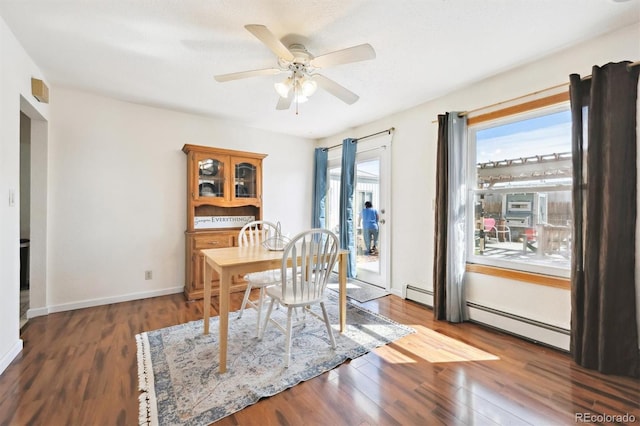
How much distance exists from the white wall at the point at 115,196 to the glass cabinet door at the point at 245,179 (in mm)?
472

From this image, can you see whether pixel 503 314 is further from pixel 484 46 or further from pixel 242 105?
pixel 242 105

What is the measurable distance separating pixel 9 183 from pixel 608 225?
4073 mm

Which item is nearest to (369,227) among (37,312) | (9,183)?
(9,183)

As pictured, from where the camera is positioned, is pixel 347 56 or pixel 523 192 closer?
pixel 347 56

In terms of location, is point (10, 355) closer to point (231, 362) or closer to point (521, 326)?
point (231, 362)

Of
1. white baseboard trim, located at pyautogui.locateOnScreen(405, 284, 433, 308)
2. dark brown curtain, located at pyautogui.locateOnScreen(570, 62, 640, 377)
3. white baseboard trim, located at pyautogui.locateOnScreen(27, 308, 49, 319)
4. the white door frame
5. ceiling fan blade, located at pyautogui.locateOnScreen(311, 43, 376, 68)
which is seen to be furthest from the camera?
the white door frame

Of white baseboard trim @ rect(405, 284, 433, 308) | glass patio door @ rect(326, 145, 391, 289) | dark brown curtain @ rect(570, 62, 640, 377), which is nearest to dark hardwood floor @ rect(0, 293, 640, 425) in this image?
dark brown curtain @ rect(570, 62, 640, 377)

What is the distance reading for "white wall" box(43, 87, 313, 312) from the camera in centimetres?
290

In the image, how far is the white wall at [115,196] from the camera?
290 cm

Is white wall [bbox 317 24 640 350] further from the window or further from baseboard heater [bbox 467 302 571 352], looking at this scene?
the window

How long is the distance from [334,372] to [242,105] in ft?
9.48

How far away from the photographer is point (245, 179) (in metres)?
3.79

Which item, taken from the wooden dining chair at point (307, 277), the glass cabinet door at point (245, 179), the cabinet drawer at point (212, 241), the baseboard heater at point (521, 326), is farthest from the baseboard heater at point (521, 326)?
the glass cabinet door at point (245, 179)

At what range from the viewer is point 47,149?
2.81 meters
